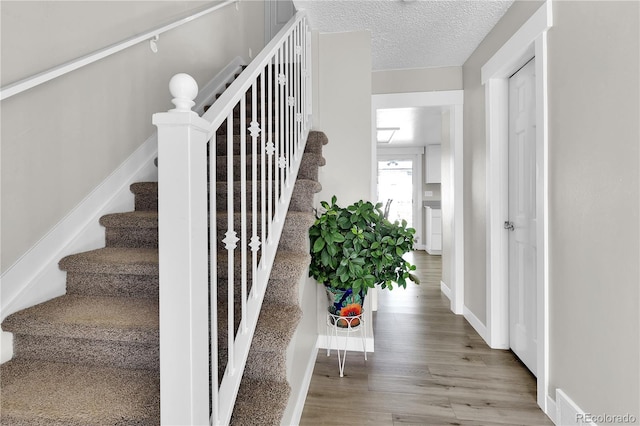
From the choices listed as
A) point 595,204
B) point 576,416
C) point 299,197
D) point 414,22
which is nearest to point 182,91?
point 299,197

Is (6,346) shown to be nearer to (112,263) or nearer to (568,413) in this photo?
(112,263)

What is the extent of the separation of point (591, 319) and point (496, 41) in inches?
76.0

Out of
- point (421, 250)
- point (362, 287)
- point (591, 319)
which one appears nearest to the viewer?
point (591, 319)

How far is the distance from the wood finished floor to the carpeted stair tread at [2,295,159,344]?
0.98m

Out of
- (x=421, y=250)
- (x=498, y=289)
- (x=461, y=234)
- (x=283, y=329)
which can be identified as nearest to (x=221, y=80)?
(x=283, y=329)

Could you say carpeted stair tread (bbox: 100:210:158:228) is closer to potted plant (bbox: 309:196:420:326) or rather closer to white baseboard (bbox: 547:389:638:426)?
potted plant (bbox: 309:196:420:326)

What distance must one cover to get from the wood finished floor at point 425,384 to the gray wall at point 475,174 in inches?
14.3

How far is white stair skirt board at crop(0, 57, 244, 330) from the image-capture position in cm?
133

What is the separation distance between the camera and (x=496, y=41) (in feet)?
7.92

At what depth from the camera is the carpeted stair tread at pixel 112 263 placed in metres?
1.42

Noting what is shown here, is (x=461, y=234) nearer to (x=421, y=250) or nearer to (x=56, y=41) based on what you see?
(x=56, y=41)

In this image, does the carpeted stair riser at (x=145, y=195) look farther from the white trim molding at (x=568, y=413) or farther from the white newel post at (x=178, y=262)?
the white trim molding at (x=568, y=413)

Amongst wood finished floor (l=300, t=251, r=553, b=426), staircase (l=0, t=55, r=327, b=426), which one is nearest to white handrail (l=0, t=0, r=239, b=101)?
staircase (l=0, t=55, r=327, b=426)

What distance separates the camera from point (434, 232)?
6977 millimetres
